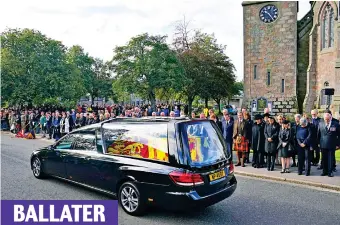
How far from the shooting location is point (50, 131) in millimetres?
19391

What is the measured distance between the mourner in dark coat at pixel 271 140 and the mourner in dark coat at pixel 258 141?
25cm

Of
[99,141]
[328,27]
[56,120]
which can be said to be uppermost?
[328,27]

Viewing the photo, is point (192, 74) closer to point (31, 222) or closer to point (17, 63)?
point (17, 63)

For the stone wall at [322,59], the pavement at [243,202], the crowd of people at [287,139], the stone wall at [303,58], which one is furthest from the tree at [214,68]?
the pavement at [243,202]

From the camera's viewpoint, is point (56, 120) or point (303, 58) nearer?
point (56, 120)

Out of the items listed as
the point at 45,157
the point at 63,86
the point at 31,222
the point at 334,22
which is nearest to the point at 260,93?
the point at 334,22

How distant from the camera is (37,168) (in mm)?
8297

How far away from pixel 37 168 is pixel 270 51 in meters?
26.9

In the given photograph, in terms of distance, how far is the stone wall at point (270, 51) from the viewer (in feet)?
97.8

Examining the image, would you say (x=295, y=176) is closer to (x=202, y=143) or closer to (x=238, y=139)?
(x=238, y=139)

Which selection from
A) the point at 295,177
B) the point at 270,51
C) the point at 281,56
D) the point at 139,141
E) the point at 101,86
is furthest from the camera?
the point at 101,86

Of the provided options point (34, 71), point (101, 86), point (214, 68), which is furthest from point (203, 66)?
point (101, 86)

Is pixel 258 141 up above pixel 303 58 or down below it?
below

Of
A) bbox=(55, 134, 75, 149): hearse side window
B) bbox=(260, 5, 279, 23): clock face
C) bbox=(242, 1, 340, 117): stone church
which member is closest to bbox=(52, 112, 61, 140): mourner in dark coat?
bbox=(55, 134, 75, 149): hearse side window
